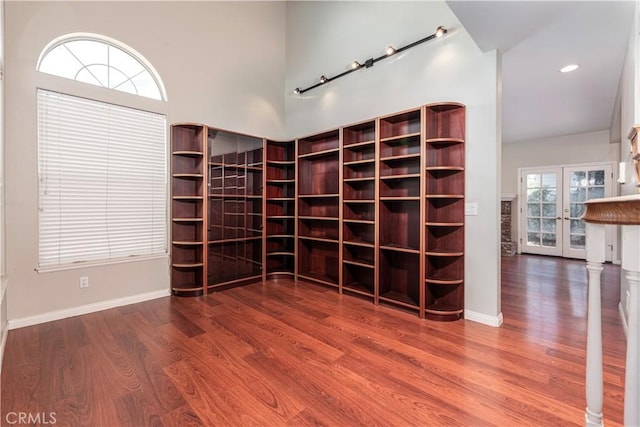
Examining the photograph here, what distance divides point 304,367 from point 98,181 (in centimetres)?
281

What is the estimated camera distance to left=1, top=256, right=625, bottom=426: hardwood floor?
1602 mm

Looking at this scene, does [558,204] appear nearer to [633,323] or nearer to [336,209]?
[336,209]

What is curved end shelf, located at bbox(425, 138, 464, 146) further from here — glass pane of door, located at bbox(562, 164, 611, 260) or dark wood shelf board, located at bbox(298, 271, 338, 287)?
glass pane of door, located at bbox(562, 164, 611, 260)

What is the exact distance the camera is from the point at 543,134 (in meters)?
6.48

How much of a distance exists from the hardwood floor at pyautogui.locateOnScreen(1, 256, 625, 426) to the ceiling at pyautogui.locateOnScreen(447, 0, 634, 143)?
8.18 feet

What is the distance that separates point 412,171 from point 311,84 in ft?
7.27

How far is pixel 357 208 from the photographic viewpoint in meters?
3.79

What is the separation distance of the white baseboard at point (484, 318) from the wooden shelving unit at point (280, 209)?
244cm

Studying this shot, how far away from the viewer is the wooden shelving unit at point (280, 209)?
4.38 meters

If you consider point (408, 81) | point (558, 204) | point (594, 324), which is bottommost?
point (594, 324)

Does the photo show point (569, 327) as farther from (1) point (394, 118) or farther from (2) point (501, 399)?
(1) point (394, 118)

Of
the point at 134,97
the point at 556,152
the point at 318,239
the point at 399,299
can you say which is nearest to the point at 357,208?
the point at 318,239

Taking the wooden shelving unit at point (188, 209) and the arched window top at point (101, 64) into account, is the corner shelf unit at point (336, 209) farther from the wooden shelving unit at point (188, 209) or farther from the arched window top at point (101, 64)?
the arched window top at point (101, 64)

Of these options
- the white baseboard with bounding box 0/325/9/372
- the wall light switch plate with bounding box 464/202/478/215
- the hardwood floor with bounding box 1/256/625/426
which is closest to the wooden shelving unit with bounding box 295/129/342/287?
the hardwood floor with bounding box 1/256/625/426
